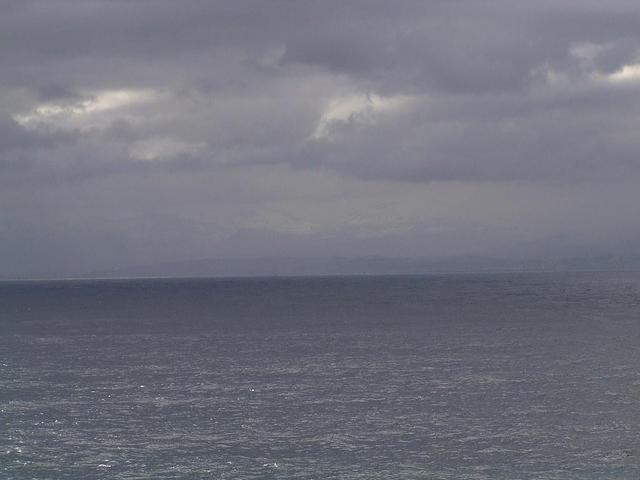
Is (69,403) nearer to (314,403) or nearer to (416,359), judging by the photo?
(314,403)

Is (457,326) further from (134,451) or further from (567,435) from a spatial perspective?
(134,451)

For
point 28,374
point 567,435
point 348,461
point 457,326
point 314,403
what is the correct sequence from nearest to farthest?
1. point 348,461
2. point 567,435
3. point 314,403
4. point 28,374
5. point 457,326

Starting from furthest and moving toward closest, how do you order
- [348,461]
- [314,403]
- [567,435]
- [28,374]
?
[28,374] < [314,403] < [567,435] < [348,461]

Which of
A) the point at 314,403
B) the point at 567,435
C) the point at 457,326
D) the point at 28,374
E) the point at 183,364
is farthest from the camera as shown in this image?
the point at 457,326

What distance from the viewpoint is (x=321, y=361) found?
105188 mm

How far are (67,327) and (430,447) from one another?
12529 centimetres

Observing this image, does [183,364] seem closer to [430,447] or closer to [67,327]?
[430,447]

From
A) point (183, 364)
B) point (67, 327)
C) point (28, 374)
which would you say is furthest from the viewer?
point (67, 327)

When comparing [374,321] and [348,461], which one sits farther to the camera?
[374,321]

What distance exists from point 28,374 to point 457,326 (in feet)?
276

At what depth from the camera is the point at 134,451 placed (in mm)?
58781

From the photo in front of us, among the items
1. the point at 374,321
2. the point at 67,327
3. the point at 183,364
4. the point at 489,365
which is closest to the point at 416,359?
the point at 489,365

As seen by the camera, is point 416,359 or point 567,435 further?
point 416,359

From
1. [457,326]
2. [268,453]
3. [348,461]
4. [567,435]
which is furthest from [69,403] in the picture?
[457,326]
